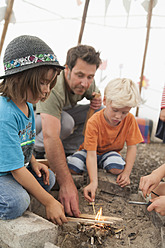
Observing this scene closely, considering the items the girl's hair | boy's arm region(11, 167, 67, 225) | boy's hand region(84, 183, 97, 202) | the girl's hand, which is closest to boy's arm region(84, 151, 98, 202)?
boy's hand region(84, 183, 97, 202)

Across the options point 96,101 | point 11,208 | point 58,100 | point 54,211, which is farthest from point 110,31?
point 11,208

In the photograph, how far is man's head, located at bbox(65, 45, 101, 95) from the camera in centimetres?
205

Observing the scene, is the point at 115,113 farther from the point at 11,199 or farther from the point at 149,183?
the point at 11,199

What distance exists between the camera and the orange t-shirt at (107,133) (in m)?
1.99

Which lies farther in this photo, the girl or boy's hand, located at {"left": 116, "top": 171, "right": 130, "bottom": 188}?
boy's hand, located at {"left": 116, "top": 171, "right": 130, "bottom": 188}

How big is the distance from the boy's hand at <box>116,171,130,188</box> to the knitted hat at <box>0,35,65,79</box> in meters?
1.09

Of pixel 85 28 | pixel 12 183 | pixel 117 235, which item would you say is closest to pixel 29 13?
pixel 85 28

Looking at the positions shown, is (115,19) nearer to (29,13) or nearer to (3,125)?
(29,13)

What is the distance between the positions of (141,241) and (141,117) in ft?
10.4

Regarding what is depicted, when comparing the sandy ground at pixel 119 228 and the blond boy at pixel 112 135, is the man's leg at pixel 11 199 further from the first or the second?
the blond boy at pixel 112 135

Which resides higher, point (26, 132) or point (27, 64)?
point (27, 64)

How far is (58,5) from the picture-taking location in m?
3.34

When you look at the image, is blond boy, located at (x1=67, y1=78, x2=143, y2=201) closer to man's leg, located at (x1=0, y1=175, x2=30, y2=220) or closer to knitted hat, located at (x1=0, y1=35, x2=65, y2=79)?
man's leg, located at (x1=0, y1=175, x2=30, y2=220)

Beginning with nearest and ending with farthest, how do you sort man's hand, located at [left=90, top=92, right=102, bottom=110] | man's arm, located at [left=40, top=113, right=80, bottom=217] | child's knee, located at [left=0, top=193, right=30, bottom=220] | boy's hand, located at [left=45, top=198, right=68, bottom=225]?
child's knee, located at [left=0, top=193, right=30, bottom=220] → boy's hand, located at [left=45, top=198, right=68, bottom=225] → man's arm, located at [left=40, top=113, right=80, bottom=217] → man's hand, located at [left=90, top=92, right=102, bottom=110]
